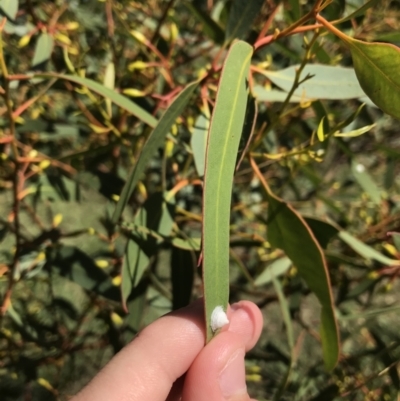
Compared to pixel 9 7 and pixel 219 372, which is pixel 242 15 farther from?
pixel 219 372

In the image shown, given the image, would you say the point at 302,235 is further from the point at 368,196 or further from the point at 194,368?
the point at 368,196

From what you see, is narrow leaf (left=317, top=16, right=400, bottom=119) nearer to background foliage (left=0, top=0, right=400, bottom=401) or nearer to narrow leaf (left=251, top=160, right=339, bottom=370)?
background foliage (left=0, top=0, right=400, bottom=401)

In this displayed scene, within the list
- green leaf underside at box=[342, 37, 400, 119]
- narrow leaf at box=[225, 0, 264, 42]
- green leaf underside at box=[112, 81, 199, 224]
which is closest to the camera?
green leaf underside at box=[342, 37, 400, 119]

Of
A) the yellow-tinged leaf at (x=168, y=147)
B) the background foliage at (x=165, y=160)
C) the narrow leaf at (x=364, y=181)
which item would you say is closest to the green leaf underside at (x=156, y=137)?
the background foliage at (x=165, y=160)

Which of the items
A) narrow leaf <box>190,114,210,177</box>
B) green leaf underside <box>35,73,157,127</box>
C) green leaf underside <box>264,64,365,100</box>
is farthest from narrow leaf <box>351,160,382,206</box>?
green leaf underside <box>35,73,157,127</box>

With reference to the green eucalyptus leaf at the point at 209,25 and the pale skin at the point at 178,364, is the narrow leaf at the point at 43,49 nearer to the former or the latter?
the green eucalyptus leaf at the point at 209,25

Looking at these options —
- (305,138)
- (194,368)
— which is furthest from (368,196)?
(194,368)

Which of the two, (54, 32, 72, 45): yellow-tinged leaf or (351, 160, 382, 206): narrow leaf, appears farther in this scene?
(351, 160, 382, 206): narrow leaf
